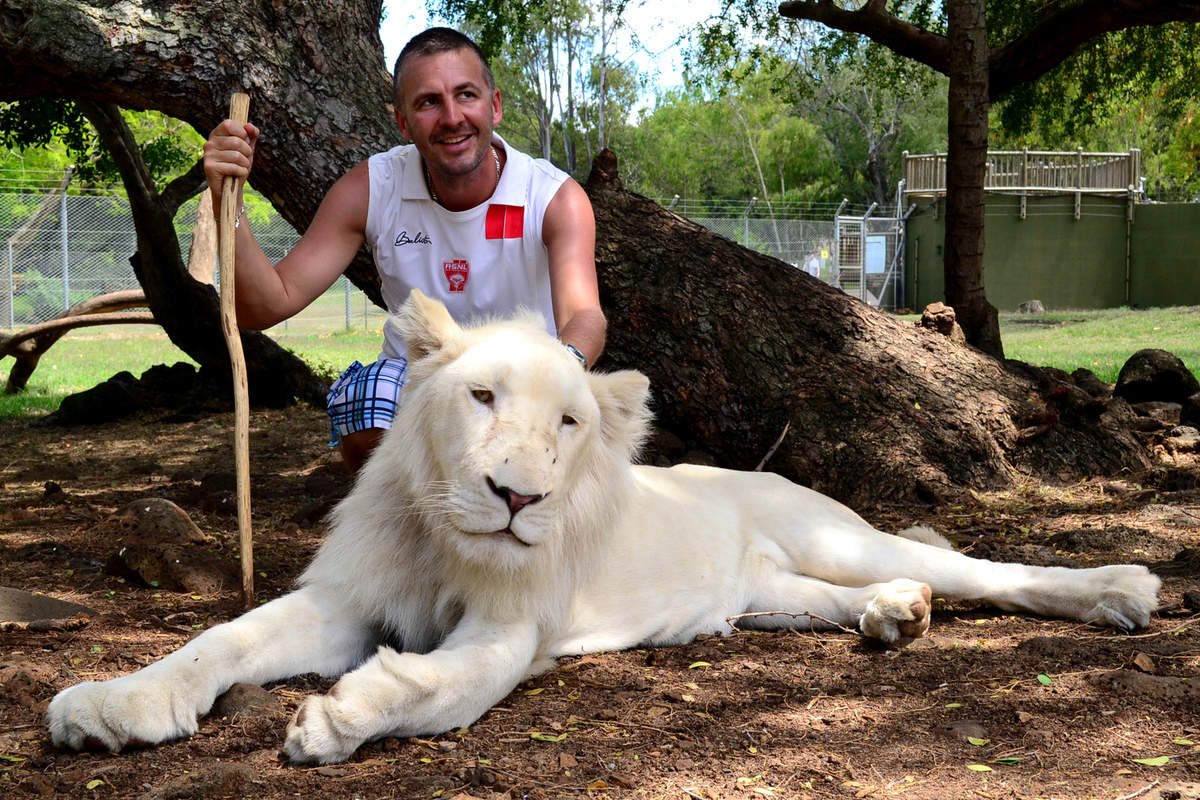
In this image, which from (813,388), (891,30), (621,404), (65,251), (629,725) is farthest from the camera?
(65,251)

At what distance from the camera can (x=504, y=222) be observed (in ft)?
14.1

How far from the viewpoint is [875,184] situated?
51.6 m

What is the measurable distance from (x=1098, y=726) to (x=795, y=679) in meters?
0.83

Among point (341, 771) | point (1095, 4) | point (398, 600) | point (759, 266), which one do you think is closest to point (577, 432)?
point (398, 600)

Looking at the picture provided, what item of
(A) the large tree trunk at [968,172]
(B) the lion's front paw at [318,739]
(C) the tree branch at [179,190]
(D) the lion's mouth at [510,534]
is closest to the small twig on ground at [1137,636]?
(D) the lion's mouth at [510,534]

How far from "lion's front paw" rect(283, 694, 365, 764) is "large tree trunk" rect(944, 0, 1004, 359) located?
6380mm

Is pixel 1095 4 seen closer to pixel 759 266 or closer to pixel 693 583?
pixel 759 266

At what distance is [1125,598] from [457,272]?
8.75 feet

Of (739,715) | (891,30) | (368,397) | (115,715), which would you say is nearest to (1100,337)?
(891,30)

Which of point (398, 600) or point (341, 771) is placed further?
point (398, 600)

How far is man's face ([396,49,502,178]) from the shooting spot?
417 cm

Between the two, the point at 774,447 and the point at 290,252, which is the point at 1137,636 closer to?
the point at 774,447

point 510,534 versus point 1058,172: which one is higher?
point 1058,172

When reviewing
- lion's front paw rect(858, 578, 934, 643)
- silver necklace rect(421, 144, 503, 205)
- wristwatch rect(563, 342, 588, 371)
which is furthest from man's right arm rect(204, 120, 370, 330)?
lion's front paw rect(858, 578, 934, 643)
